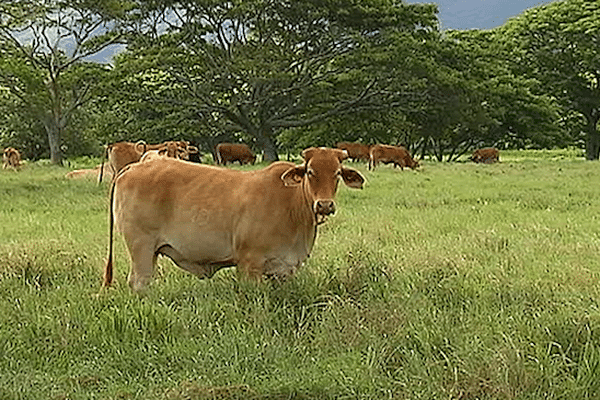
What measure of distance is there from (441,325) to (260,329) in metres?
1.06

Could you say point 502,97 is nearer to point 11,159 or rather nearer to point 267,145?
point 267,145

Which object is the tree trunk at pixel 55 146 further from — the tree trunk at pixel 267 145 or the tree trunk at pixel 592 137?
the tree trunk at pixel 592 137

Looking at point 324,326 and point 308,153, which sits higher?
point 308,153

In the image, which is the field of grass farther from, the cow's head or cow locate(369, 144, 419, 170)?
cow locate(369, 144, 419, 170)

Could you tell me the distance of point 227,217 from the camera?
6184mm

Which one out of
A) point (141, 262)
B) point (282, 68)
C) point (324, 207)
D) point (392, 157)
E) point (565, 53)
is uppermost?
point (565, 53)

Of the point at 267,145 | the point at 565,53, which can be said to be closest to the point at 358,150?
the point at 267,145

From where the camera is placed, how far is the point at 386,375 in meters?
4.29

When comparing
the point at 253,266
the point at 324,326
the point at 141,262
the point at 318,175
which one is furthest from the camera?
the point at 141,262

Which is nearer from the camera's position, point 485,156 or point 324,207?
point 324,207

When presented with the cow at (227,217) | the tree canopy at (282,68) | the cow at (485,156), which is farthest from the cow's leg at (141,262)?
the cow at (485,156)

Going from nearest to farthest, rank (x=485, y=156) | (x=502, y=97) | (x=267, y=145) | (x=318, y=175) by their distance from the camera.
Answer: (x=318, y=175) < (x=267, y=145) < (x=502, y=97) < (x=485, y=156)

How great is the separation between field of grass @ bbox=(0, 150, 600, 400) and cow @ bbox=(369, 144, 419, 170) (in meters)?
18.7

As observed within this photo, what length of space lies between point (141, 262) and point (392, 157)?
22.0 meters
